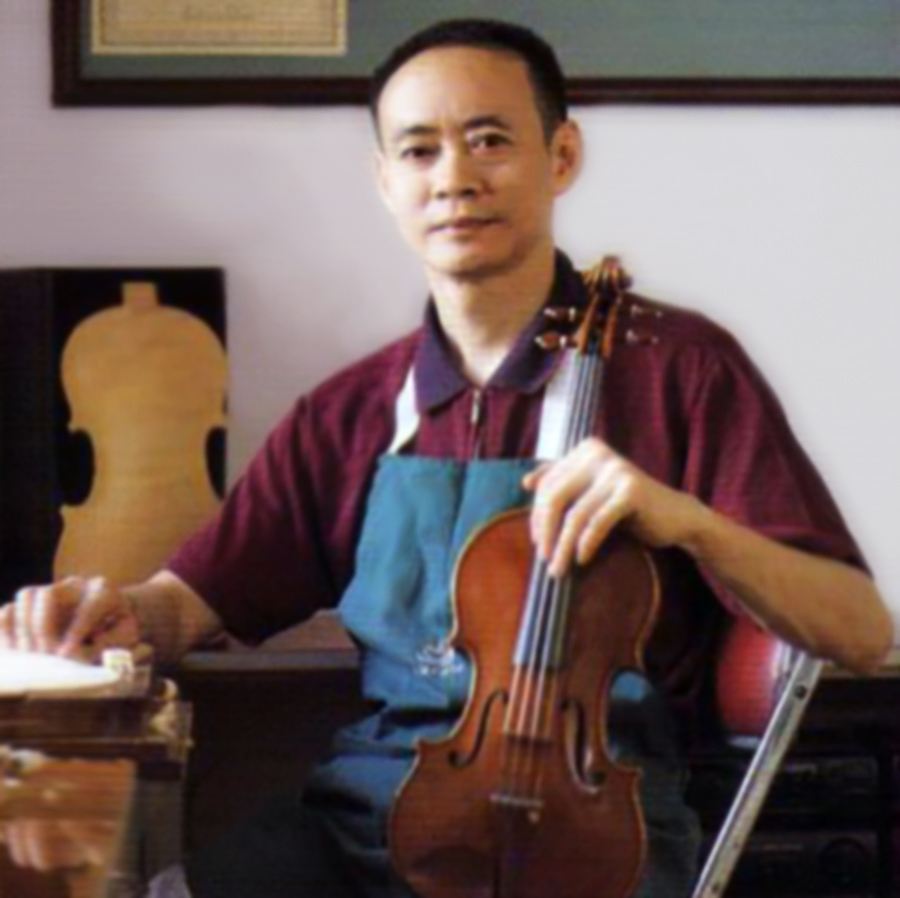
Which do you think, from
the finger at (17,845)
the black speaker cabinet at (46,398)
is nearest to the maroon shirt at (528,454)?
the black speaker cabinet at (46,398)

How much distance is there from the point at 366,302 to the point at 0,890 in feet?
1.81

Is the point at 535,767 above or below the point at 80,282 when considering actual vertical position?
below

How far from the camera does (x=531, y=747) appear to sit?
0.87m

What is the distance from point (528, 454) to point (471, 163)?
0.16 meters

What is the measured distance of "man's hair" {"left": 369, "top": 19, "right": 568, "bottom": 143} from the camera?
1.02 metres

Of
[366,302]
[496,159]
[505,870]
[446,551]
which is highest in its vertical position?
[496,159]

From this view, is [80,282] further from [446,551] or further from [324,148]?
[446,551]

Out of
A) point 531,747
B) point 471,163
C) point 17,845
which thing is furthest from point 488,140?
point 17,845

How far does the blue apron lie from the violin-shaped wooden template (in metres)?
0.16

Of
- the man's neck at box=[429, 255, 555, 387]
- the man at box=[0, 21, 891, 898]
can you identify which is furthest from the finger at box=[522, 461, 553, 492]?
the man's neck at box=[429, 255, 555, 387]

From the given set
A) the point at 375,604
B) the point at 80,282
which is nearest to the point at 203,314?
the point at 80,282

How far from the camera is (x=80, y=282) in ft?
3.88

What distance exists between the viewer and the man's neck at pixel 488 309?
101 cm

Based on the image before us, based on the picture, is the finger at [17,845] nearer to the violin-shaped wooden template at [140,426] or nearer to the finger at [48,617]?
the finger at [48,617]
